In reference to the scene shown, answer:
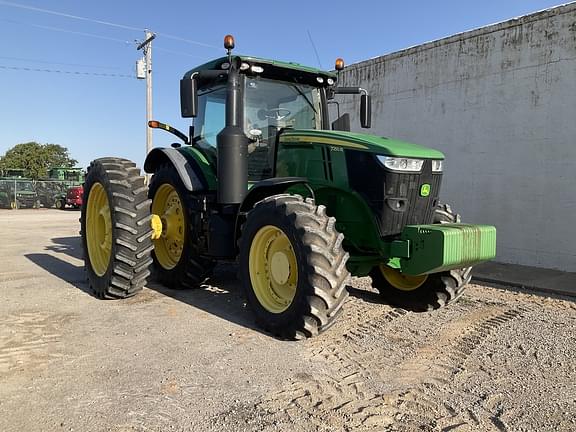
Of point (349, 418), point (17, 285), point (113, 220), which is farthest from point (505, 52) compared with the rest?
point (17, 285)

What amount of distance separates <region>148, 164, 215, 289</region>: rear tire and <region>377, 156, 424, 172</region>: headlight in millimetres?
2394

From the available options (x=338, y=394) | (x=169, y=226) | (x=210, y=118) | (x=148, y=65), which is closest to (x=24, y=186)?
(x=148, y=65)

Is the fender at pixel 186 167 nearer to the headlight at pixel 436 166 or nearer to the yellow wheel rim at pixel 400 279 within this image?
the yellow wheel rim at pixel 400 279

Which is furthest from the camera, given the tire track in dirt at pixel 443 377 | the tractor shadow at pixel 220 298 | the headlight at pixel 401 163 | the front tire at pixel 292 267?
the tractor shadow at pixel 220 298

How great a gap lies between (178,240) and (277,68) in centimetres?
247

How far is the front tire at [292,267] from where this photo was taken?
4.04 m

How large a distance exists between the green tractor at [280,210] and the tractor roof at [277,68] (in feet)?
0.05

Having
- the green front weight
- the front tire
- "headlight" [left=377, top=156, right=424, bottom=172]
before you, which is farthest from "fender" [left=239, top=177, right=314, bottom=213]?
the green front weight

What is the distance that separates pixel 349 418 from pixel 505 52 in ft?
25.7

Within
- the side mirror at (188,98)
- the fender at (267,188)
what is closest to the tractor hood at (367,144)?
the fender at (267,188)

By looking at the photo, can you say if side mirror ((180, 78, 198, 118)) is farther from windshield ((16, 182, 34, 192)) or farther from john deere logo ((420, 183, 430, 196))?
windshield ((16, 182, 34, 192))

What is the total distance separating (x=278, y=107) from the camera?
18.9 feet

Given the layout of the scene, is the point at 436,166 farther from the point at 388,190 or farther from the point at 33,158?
the point at 33,158

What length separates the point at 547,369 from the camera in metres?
3.76
